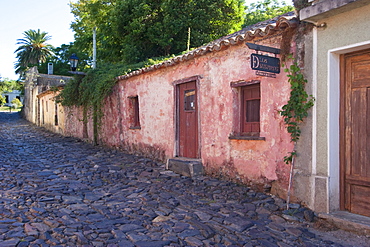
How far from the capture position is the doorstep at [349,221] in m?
4.35

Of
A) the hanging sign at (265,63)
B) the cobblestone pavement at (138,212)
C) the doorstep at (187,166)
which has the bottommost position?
the cobblestone pavement at (138,212)

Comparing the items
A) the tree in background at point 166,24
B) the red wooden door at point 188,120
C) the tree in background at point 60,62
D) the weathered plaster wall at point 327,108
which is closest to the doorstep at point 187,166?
the red wooden door at point 188,120

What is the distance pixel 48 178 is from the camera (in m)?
8.00

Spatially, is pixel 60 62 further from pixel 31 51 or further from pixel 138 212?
pixel 138 212

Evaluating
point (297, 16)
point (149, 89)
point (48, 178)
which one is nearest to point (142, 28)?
point (149, 89)

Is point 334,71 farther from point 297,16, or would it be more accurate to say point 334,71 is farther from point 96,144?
point 96,144

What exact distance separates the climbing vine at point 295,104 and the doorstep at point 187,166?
284 cm

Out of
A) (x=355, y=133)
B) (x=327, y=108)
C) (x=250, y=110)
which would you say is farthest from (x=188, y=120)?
(x=355, y=133)

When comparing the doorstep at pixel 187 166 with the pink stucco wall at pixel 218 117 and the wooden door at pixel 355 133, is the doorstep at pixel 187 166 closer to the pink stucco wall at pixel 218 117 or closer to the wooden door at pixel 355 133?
the pink stucco wall at pixel 218 117

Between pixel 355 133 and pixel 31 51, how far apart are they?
40398mm

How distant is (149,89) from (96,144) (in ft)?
16.5

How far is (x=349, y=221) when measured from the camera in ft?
14.8

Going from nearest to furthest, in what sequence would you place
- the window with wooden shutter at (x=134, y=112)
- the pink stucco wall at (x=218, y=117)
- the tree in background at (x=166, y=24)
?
the pink stucco wall at (x=218, y=117) → the window with wooden shutter at (x=134, y=112) → the tree in background at (x=166, y=24)

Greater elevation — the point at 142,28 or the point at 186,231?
the point at 142,28
